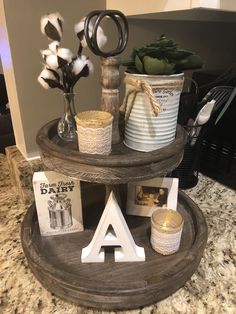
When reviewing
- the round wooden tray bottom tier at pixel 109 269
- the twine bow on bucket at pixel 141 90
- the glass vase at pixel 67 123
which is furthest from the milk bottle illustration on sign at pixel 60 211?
the twine bow on bucket at pixel 141 90

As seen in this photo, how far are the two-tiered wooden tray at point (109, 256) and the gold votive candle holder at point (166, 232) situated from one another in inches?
0.7

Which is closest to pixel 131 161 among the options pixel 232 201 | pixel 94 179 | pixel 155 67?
pixel 94 179

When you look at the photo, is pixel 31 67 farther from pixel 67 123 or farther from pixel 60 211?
pixel 60 211

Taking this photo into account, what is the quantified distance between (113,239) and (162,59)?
37cm

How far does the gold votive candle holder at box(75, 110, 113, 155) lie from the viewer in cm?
50

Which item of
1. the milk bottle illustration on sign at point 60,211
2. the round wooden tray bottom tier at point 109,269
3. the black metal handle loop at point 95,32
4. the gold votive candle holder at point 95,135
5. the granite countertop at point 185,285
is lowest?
the granite countertop at point 185,285

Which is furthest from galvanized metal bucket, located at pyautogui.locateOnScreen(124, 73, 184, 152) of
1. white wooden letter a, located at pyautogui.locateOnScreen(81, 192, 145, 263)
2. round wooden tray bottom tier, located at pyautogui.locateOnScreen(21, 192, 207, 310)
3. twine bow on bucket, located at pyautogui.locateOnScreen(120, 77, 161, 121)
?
round wooden tray bottom tier, located at pyautogui.locateOnScreen(21, 192, 207, 310)

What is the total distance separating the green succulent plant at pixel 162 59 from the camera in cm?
50

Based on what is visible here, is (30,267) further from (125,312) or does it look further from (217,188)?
(217,188)

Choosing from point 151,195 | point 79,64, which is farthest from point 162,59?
point 151,195

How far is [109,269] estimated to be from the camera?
572 mm

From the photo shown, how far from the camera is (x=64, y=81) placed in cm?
60

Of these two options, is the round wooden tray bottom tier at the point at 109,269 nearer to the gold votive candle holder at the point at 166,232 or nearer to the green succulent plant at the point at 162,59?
the gold votive candle holder at the point at 166,232

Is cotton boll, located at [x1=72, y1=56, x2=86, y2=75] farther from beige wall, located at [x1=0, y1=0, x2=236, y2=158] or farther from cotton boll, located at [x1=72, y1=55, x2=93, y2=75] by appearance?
beige wall, located at [x1=0, y1=0, x2=236, y2=158]
